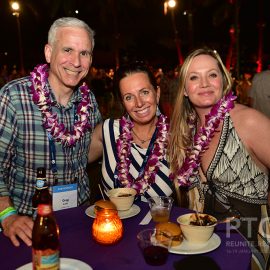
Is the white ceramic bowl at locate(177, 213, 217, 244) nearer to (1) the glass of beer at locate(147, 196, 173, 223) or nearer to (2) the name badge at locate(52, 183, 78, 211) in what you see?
(1) the glass of beer at locate(147, 196, 173, 223)

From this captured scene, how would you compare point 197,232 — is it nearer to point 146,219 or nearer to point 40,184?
point 146,219

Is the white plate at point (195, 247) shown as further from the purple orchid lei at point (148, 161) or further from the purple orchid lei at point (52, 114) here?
the purple orchid lei at point (52, 114)

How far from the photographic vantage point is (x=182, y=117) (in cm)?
304

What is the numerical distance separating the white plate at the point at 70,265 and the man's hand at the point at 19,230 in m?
0.26

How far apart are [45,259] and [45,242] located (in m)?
0.11

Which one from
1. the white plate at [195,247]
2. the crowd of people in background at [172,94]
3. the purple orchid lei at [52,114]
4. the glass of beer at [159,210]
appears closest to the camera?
the white plate at [195,247]

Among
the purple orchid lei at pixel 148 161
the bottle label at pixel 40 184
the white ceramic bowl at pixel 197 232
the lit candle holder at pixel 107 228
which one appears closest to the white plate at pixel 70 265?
the lit candle holder at pixel 107 228

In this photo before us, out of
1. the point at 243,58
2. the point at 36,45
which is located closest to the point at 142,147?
the point at 36,45

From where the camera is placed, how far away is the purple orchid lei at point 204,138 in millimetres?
2689

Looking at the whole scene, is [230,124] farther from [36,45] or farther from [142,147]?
[36,45]

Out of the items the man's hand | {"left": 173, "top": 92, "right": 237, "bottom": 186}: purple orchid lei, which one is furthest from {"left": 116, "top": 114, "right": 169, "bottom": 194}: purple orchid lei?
the man's hand

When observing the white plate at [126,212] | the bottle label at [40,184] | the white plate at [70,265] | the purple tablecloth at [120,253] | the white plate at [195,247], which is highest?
the bottle label at [40,184]

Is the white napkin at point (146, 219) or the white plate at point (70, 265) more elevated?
the white plate at point (70, 265)

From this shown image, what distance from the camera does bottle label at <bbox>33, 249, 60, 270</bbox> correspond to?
4.88 feet
